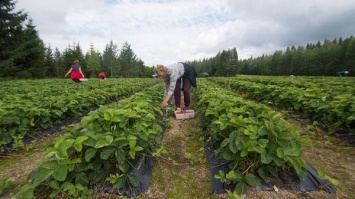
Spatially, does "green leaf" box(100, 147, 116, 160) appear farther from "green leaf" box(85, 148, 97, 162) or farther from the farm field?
the farm field

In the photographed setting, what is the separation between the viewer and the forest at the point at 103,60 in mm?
29719

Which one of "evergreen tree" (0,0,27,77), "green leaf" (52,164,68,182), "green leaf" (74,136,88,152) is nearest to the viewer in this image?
"green leaf" (52,164,68,182)

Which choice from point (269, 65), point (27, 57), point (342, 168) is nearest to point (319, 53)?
point (269, 65)

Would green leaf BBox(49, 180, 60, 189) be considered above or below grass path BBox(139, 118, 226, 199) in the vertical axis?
above

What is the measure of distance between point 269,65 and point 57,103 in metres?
86.5

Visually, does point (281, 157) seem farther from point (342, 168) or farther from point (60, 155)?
point (60, 155)

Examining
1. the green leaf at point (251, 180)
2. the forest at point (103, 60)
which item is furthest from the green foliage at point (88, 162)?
the forest at point (103, 60)

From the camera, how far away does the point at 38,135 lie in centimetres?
441

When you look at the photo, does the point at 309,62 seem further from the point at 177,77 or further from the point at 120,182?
the point at 120,182

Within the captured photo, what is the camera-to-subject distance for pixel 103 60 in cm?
6562

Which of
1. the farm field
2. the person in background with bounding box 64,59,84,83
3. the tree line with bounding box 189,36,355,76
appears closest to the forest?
the tree line with bounding box 189,36,355,76

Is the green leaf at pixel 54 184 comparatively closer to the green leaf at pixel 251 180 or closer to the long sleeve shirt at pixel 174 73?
the green leaf at pixel 251 180

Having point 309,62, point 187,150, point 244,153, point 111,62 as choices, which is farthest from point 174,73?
point 309,62

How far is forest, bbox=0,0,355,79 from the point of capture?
2972 cm
